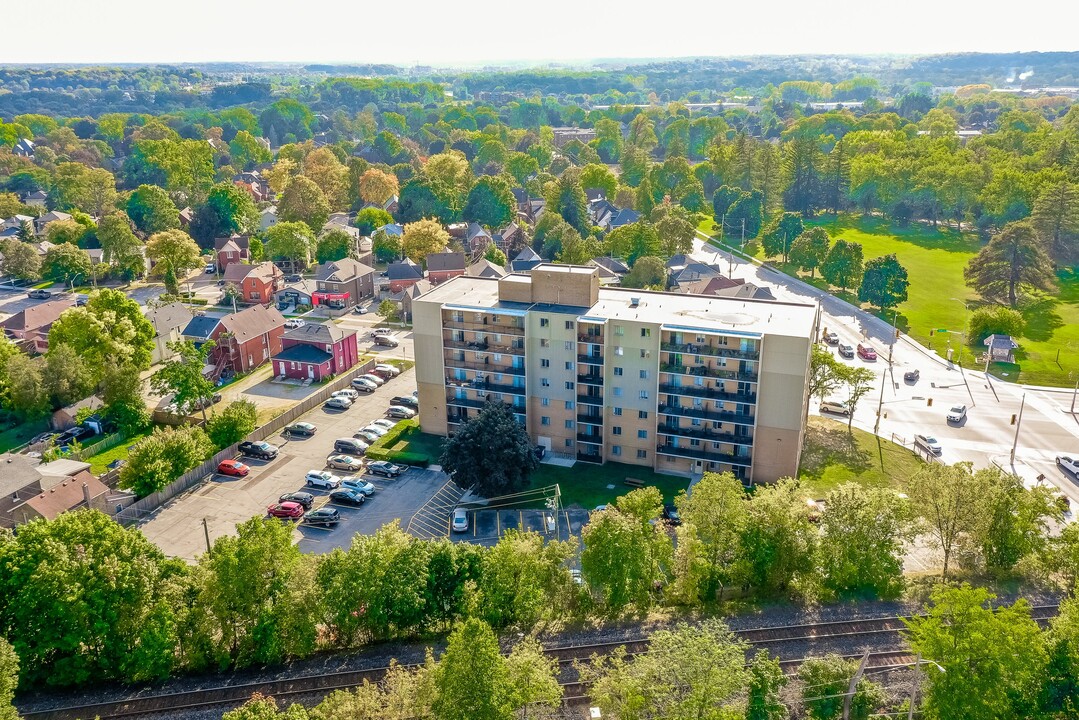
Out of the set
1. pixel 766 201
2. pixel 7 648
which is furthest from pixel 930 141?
pixel 7 648

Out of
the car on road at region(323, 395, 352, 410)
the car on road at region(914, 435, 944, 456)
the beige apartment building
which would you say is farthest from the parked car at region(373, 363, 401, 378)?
the car on road at region(914, 435, 944, 456)

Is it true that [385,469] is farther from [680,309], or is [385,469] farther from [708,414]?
[680,309]

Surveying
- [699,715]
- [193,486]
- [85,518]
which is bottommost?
[193,486]

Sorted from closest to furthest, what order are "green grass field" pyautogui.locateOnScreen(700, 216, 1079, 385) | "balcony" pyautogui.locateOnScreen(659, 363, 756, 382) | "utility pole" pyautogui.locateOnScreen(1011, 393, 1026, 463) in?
"balcony" pyautogui.locateOnScreen(659, 363, 756, 382)
"utility pole" pyautogui.locateOnScreen(1011, 393, 1026, 463)
"green grass field" pyautogui.locateOnScreen(700, 216, 1079, 385)

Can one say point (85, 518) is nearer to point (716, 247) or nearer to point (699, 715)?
point (699, 715)

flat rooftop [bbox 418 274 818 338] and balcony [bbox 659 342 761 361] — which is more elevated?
flat rooftop [bbox 418 274 818 338]

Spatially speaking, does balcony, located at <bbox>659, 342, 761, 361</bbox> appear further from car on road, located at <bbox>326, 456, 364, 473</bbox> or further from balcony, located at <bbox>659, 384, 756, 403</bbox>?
car on road, located at <bbox>326, 456, 364, 473</bbox>

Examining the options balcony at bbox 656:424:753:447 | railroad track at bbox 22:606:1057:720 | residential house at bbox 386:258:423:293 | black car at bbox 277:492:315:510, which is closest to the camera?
railroad track at bbox 22:606:1057:720

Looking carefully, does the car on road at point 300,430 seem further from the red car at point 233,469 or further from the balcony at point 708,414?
the balcony at point 708,414
